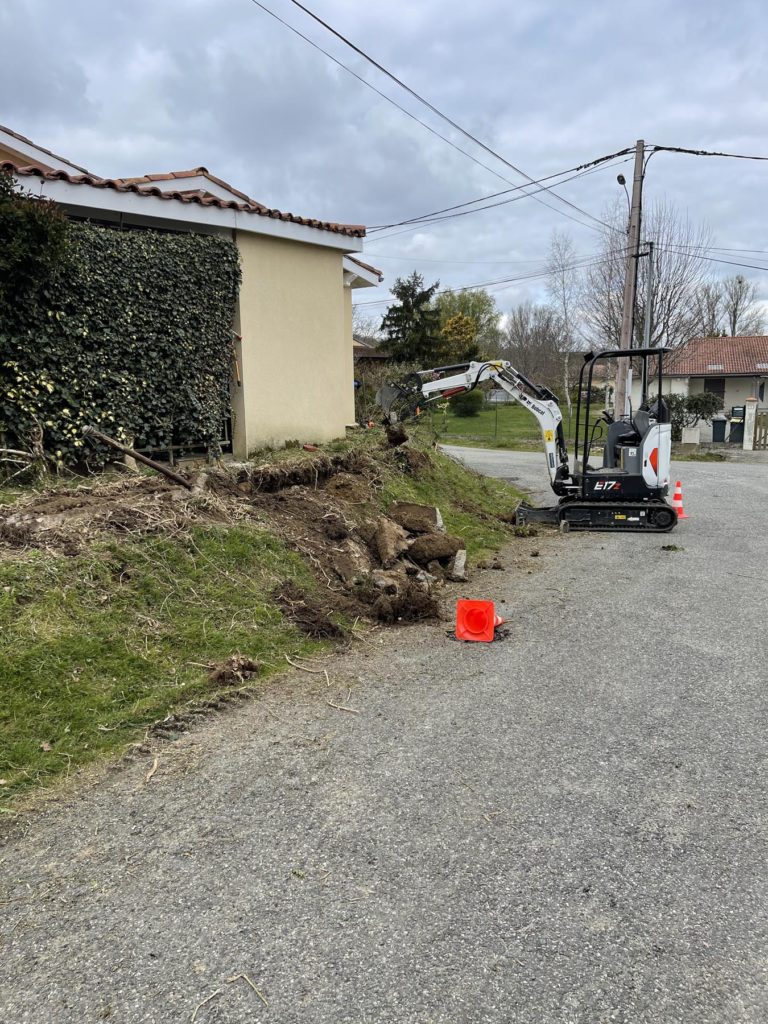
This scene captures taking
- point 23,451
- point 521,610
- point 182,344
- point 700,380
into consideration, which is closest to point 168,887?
point 521,610

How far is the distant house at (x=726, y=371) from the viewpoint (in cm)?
3956

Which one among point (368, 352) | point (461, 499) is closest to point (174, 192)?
point (461, 499)

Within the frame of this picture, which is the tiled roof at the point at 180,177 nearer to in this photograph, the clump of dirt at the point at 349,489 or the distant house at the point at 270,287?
the distant house at the point at 270,287

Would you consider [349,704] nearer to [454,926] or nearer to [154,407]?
[454,926]

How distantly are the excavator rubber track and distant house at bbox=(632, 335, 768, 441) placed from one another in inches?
1211

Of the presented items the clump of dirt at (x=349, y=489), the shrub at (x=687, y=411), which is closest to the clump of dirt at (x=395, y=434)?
the clump of dirt at (x=349, y=489)

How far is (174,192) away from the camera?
8.96m

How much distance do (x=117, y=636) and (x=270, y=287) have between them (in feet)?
23.9

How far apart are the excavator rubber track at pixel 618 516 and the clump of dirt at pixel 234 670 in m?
6.82

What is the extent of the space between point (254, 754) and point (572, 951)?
203cm

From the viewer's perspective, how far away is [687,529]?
1077cm

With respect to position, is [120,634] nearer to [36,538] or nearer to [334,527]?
[36,538]

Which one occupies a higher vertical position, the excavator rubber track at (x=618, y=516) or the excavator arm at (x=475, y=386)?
the excavator arm at (x=475, y=386)

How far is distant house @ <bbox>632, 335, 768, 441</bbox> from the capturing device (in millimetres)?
39562
